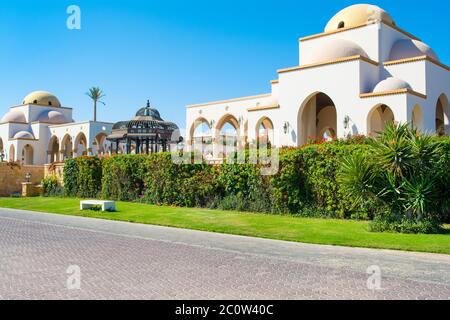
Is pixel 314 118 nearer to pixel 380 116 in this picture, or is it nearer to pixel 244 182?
pixel 380 116

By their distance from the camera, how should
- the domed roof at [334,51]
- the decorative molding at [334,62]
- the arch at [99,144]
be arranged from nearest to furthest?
the decorative molding at [334,62] < the domed roof at [334,51] < the arch at [99,144]

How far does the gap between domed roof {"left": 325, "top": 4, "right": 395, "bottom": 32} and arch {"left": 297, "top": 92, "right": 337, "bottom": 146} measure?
16.5 ft

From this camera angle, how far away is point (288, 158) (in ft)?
57.6

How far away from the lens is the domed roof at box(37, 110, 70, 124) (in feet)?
197

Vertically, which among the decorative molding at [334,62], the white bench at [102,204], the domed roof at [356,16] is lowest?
the white bench at [102,204]

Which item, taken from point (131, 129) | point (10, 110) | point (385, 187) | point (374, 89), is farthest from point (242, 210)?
point (10, 110)

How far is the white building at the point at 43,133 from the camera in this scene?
5400cm

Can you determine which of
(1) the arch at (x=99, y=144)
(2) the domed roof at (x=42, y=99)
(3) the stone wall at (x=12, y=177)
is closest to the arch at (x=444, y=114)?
(3) the stone wall at (x=12, y=177)

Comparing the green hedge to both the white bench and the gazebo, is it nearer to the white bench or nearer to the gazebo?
the white bench

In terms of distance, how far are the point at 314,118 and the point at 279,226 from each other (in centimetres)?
1745

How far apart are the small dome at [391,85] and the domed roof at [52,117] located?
1855 inches

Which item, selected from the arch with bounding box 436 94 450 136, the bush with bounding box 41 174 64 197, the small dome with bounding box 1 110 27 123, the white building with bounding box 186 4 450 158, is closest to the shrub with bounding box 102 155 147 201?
the white building with bounding box 186 4 450 158

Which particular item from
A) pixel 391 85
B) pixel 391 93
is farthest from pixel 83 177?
pixel 391 85

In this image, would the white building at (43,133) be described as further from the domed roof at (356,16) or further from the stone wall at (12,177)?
the domed roof at (356,16)
